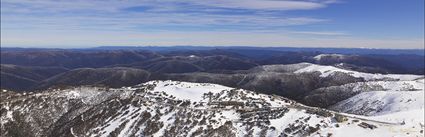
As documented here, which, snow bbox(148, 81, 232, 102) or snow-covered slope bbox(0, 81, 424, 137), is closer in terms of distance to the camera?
snow-covered slope bbox(0, 81, 424, 137)

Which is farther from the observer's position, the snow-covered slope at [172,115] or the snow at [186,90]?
the snow at [186,90]

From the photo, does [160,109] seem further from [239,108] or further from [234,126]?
[234,126]

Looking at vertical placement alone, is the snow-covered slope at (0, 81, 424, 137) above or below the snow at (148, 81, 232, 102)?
below

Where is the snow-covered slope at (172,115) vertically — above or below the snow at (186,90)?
below

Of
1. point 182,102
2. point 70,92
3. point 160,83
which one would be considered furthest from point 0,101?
point 182,102

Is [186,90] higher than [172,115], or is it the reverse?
[186,90]

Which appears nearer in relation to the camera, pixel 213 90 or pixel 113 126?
pixel 113 126

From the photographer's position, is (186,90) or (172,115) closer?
(172,115)

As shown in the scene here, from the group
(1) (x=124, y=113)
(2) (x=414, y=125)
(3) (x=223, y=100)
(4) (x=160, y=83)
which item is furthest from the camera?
(4) (x=160, y=83)
